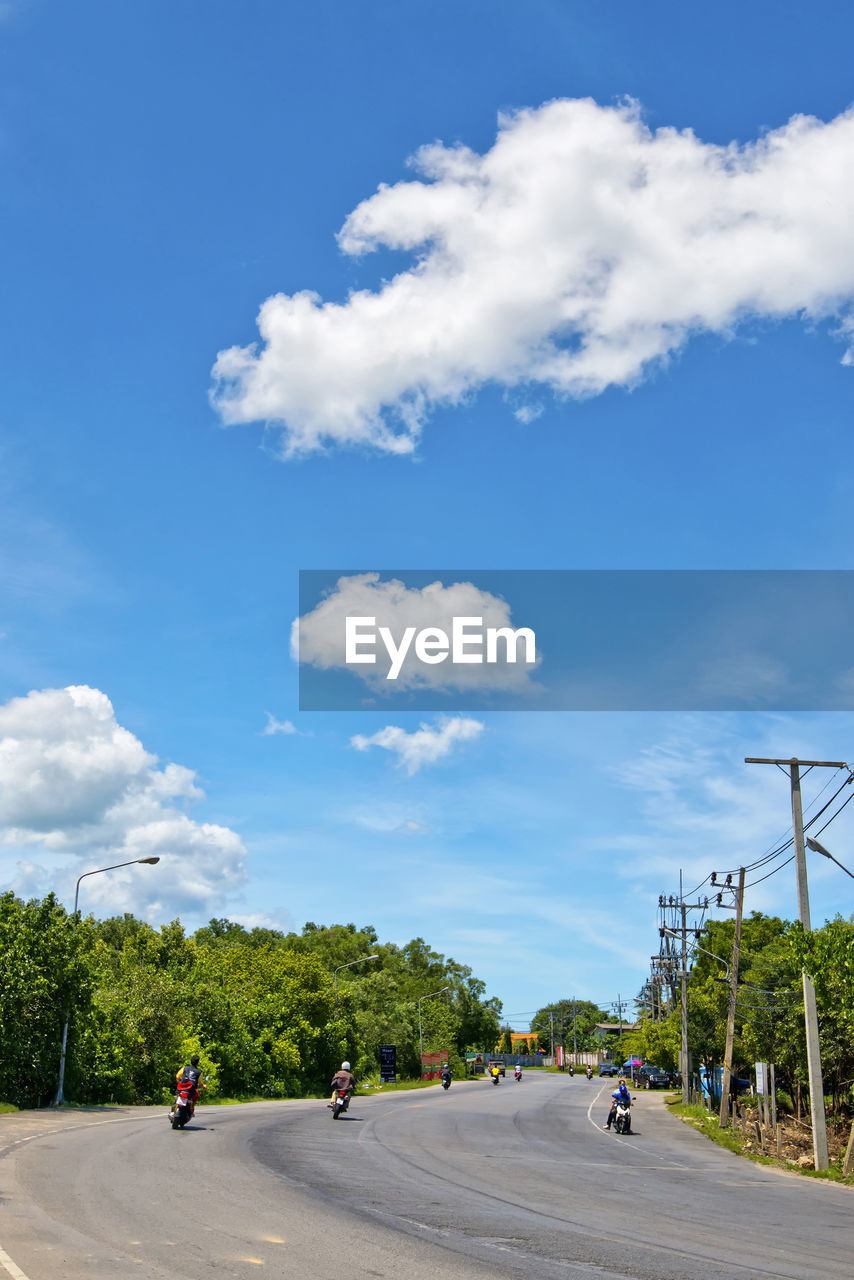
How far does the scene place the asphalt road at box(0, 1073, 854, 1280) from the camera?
11.1 m

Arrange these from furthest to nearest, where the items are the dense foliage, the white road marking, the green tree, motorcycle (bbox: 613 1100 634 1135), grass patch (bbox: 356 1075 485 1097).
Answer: grass patch (bbox: 356 1075 485 1097), motorcycle (bbox: 613 1100 634 1135), the dense foliage, the green tree, the white road marking

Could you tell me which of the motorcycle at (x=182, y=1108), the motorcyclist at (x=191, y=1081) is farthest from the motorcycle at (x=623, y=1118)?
the motorcycle at (x=182, y=1108)

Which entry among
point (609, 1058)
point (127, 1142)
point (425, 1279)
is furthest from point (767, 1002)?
point (609, 1058)

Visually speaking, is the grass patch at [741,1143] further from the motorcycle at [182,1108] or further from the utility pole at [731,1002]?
the motorcycle at [182,1108]

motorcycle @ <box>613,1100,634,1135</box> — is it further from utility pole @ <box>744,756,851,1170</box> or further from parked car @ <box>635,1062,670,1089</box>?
parked car @ <box>635,1062,670,1089</box>

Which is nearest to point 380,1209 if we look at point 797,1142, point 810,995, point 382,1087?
point 810,995

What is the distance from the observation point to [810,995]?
2936 cm

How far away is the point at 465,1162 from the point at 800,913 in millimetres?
11763

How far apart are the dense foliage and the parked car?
21870 mm

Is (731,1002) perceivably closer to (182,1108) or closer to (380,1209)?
(182,1108)

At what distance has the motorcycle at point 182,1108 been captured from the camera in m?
27.1

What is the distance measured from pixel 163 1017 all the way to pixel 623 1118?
1759 cm

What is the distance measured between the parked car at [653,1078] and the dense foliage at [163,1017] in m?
21.9

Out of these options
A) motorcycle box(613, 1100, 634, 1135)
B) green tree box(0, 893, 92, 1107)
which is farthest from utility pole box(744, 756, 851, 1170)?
green tree box(0, 893, 92, 1107)
